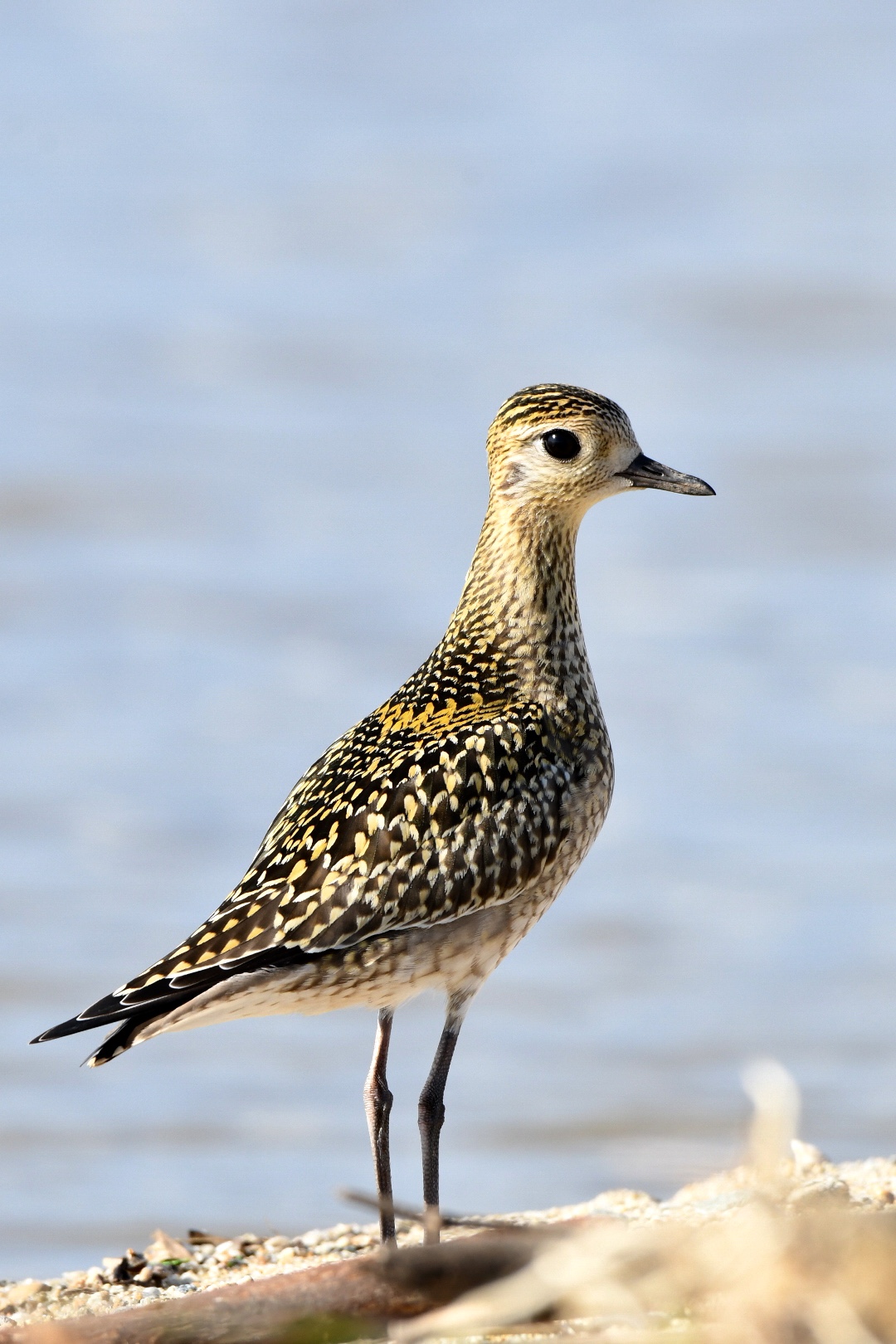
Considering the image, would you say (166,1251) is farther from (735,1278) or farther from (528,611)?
(735,1278)

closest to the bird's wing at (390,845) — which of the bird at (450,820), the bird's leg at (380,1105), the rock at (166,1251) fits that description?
the bird at (450,820)

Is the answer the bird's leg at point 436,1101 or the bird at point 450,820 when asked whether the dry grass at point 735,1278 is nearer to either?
the bird at point 450,820

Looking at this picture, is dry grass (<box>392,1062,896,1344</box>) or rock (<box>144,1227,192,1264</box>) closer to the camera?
dry grass (<box>392,1062,896,1344</box>)

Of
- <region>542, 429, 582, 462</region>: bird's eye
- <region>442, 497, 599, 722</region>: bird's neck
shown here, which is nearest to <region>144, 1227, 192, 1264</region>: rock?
<region>442, 497, 599, 722</region>: bird's neck

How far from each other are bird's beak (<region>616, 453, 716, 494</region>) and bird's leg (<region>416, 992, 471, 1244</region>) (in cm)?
202

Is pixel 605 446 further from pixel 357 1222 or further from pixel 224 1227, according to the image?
pixel 224 1227

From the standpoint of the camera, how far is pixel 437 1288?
3.58m

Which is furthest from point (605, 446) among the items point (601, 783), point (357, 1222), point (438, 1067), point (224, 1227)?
point (224, 1227)

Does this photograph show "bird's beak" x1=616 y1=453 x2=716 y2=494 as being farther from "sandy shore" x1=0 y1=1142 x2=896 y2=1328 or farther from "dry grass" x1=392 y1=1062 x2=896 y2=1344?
"dry grass" x1=392 y1=1062 x2=896 y2=1344

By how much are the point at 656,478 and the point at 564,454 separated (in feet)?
1.26

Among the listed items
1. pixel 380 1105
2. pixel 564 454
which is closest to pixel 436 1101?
pixel 380 1105

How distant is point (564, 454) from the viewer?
25.3ft

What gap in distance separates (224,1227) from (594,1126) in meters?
2.10

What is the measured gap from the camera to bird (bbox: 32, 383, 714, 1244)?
21.1 feet
